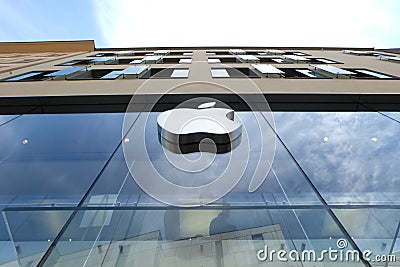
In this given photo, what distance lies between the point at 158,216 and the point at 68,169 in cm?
261

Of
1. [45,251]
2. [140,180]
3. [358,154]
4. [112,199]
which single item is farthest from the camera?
[358,154]

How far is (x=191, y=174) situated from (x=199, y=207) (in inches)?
38.1

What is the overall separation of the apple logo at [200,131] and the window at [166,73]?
13.2ft

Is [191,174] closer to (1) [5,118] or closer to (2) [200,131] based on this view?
(2) [200,131]

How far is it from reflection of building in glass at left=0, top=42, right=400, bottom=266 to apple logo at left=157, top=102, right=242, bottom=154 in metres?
0.20

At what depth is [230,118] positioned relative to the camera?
6.55 meters

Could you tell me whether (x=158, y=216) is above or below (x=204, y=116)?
below

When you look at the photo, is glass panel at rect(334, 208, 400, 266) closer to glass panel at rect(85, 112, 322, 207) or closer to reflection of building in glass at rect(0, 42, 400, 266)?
reflection of building in glass at rect(0, 42, 400, 266)

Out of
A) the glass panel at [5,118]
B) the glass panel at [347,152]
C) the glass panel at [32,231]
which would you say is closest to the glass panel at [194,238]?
the glass panel at [32,231]

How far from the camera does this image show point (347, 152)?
18.7ft

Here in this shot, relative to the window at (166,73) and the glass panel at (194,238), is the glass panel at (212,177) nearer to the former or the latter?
the glass panel at (194,238)

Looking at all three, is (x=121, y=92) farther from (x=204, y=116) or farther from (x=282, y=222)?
(x=282, y=222)

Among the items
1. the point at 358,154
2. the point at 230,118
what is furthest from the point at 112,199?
the point at 358,154

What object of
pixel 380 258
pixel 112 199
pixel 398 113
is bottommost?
pixel 380 258
